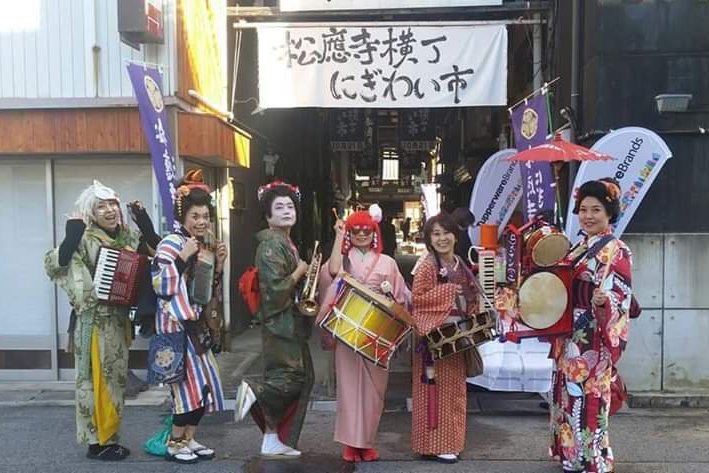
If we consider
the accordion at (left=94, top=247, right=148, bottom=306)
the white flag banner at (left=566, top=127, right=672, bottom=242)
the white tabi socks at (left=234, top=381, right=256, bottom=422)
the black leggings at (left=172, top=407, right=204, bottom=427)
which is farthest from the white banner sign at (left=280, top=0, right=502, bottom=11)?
the black leggings at (left=172, top=407, right=204, bottom=427)

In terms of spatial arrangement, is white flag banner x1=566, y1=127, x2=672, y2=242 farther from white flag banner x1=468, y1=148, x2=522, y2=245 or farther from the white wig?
the white wig

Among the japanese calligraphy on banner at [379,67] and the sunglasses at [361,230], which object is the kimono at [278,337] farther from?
the japanese calligraphy on banner at [379,67]

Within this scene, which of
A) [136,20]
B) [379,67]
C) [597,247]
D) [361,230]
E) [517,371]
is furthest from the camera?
[379,67]

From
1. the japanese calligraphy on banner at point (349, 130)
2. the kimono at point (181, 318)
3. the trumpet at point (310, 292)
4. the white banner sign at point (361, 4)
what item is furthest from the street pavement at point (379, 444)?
the japanese calligraphy on banner at point (349, 130)

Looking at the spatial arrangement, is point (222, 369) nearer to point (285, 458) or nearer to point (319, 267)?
point (285, 458)

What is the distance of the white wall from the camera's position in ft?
23.0

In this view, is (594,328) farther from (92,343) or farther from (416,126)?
(416,126)

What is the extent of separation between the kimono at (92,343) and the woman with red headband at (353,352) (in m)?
1.64

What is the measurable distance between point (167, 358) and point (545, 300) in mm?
2635

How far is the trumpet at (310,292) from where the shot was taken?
469 cm

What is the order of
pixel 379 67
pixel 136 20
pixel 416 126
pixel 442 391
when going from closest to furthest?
pixel 442 391 < pixel 136 20 < pixel 379 67 < pixel 416 126

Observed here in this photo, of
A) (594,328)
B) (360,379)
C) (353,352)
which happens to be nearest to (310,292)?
(353,352)

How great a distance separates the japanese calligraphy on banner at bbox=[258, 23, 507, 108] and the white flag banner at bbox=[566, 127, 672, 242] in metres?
1.85

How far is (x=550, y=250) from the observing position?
15.0 ft
